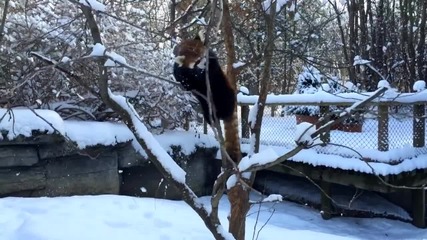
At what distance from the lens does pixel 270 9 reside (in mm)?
2428

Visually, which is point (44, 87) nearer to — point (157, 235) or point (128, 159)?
point (128, 159)

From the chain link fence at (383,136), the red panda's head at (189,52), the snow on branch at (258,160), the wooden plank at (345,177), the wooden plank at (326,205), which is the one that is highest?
the red panda's head at (189,52)

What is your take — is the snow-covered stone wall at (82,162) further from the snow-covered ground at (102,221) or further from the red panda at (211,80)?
the red panda at (211,80)

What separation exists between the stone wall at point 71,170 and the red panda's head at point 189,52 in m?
2.00

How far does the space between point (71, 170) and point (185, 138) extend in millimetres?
1779

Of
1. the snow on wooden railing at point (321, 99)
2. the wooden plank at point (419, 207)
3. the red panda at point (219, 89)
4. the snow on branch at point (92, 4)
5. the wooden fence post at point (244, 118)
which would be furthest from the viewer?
the wooden fence post at point (244, 118)

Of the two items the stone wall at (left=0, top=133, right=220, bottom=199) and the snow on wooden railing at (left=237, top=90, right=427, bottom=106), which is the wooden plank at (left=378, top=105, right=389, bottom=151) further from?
the stone wall at (left=0, top=133, right=220, bottom=199)

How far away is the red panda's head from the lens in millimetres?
2264

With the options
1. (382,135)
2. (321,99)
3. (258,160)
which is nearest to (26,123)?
(321,99)

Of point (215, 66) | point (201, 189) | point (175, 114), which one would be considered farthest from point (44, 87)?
point (215, 66)

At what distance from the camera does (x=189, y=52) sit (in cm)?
231

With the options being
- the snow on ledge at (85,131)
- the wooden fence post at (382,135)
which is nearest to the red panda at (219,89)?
the snow on ledge at (85,131)

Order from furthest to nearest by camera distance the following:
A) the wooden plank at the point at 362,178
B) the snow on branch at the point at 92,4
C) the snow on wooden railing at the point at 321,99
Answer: the wooden plank at the point at 362,178, the snow on wooden railing at the point at 321,99, the snow on branch at the point at 92,4

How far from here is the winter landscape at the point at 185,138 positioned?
2562 mm
